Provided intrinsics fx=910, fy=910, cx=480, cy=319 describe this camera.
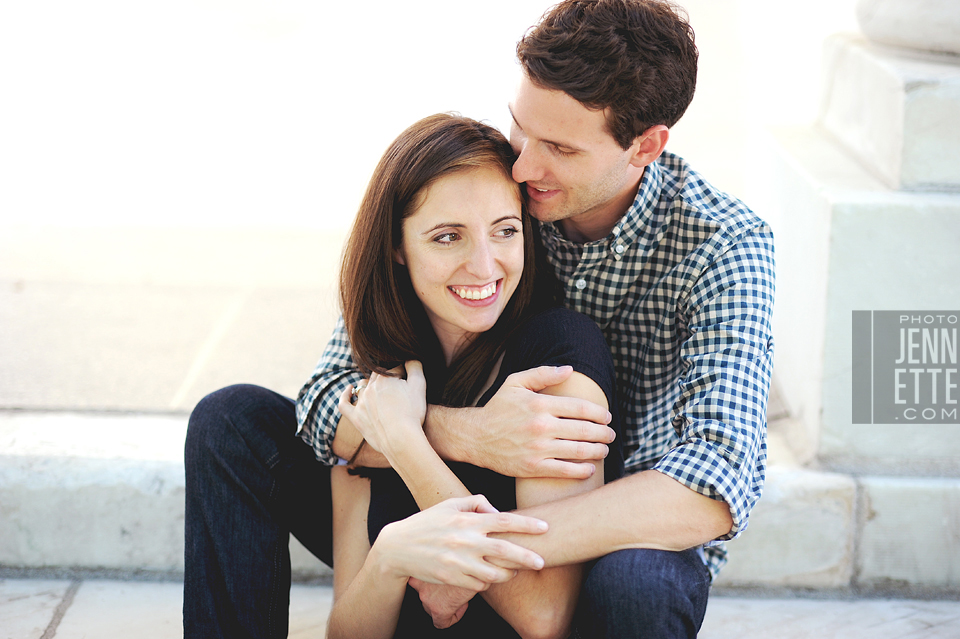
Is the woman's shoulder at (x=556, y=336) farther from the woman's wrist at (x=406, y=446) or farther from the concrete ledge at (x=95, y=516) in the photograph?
the concrete ledge at (x=95, y=516)

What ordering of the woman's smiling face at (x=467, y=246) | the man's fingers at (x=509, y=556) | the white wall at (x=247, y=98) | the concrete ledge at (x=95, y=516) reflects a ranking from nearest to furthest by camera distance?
1. the man's fingers at (x=509, y=556)
2. the woman's smiling face at (x=467, y=246)
3. the concrete ledge at (x=95, y=516)
4. the white wall at (x=247, y=98)

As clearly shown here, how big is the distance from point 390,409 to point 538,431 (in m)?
0.32

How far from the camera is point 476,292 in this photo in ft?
6.02

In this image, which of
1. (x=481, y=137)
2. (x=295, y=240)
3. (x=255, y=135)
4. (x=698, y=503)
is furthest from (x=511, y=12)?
(x=698, y=503)

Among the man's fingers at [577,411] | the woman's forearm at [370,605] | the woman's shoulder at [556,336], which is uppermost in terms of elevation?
the woman's shoulder at [556,336]

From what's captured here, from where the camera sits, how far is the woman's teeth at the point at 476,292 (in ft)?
6.02

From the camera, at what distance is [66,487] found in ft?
7.91

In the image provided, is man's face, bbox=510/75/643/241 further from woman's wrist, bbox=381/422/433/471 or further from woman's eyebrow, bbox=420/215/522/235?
woman's wrist, bbox=381/422/433/471

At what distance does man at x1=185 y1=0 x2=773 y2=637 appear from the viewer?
5.21ft

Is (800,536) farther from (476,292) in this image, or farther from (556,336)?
(476,292)

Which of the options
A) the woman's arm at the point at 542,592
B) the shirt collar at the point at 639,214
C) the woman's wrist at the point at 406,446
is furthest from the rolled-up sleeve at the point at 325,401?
the shirt collar at the point at 639,214

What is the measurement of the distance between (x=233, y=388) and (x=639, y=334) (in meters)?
0.89

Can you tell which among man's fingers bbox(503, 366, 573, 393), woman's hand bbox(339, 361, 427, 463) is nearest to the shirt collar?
man's fingers bbox(503, 366, 573, 393)

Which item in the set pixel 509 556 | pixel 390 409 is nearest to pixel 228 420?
pixel 390 409
